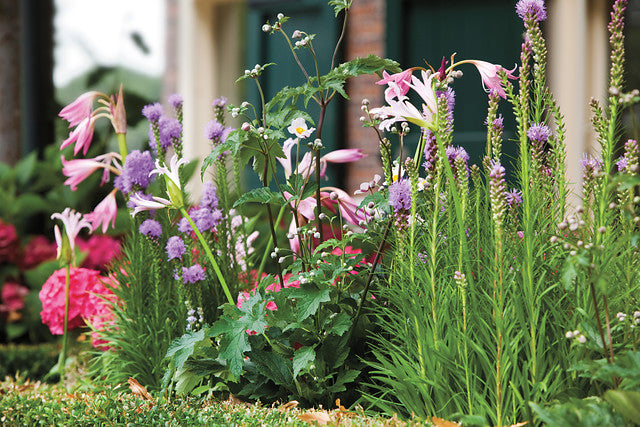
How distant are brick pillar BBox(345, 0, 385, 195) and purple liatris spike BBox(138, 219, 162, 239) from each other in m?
3.14

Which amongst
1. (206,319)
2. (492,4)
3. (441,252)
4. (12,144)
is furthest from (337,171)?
(441,252)

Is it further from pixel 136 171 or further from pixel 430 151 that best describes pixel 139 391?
pixel 430 151

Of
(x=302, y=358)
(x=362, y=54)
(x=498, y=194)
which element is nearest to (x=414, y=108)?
(x=498, y=194)

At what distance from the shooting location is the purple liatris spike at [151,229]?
1.84m

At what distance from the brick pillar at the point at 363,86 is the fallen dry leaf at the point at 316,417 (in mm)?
3521

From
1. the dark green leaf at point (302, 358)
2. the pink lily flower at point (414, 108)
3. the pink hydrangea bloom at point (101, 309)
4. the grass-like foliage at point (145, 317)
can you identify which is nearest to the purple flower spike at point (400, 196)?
the pink lily flower at point (414, 108)

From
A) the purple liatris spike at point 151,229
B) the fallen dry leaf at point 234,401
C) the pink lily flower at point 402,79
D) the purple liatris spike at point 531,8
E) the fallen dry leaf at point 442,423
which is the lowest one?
the fallen dry leaf at point 234,401

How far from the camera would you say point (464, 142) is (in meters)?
4.61

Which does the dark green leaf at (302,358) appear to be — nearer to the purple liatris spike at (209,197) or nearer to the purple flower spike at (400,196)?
the purple flower spike at (400,196)

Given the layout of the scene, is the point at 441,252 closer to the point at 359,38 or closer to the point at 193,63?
the point at 359,38

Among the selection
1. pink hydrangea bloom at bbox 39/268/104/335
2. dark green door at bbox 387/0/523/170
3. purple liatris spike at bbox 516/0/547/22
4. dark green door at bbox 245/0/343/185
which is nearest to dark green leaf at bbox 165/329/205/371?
pink hydrangea bloom at bbox 39/268/104/335

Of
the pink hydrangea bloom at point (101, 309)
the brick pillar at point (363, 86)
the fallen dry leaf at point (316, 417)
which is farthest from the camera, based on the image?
the brick pillar at point (363, 86)

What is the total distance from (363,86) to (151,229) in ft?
11.1

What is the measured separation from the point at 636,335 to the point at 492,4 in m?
3.53
